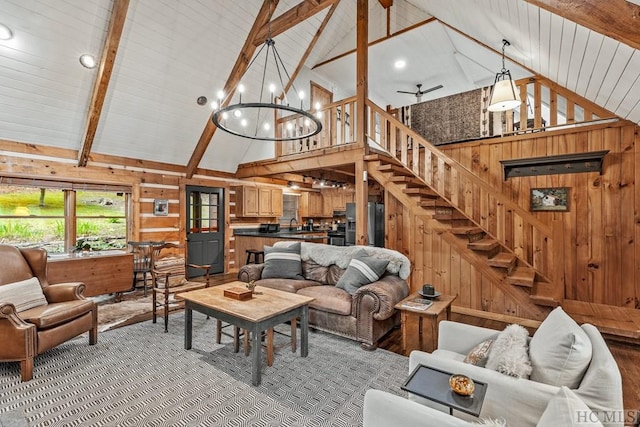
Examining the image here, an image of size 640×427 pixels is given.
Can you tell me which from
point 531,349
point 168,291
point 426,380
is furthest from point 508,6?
point 168,291

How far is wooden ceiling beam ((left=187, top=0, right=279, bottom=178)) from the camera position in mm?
4949

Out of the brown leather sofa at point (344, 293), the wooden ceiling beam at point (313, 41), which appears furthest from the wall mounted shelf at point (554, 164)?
the wooden ceiling beam at point (313, 41)

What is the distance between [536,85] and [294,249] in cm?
391

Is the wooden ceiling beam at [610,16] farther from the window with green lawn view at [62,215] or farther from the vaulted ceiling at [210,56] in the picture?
the window with green lawn view at [62,215]

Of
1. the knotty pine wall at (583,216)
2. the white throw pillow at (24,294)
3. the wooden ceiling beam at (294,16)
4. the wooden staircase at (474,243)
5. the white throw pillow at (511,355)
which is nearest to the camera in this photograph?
the white throw pillow at (511,355)

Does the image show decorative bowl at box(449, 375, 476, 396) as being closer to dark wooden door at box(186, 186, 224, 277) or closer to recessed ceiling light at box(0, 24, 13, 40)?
recessed ceiling light at box(0, 24, 13, 40)

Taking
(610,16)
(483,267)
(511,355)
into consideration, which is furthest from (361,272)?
(610,16)

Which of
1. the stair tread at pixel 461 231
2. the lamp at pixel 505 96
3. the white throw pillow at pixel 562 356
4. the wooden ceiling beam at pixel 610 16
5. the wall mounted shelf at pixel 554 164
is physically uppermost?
the lamp at pixel 505 96

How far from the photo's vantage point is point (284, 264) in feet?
13.7

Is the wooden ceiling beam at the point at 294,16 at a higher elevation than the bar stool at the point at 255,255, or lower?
higher

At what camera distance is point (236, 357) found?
2936 mm

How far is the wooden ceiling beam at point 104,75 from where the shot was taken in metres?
3.76

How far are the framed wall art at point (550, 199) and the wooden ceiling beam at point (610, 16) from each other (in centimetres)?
Answer: 277

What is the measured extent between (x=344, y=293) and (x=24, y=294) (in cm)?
314
